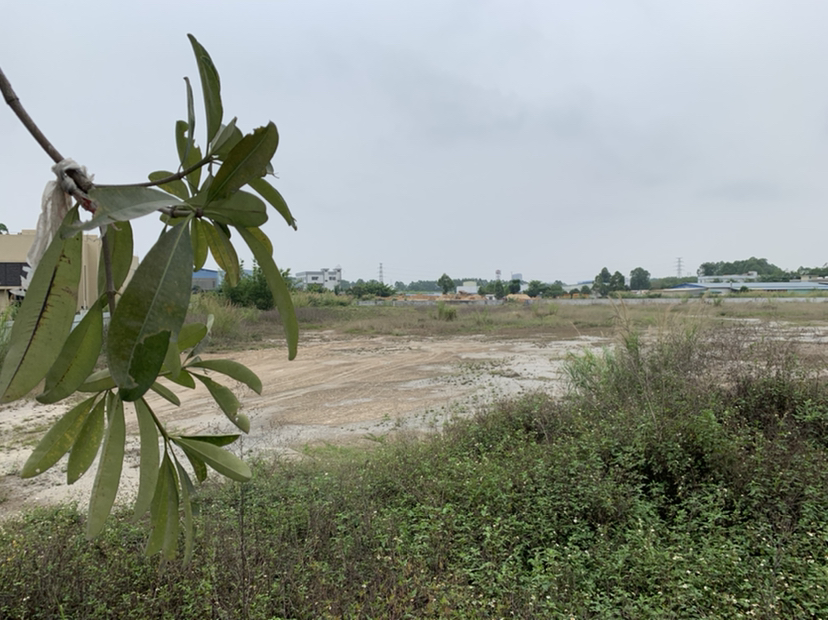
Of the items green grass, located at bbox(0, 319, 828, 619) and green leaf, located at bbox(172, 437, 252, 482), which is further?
green grass, located at bbox(0, 319, 828, 619)

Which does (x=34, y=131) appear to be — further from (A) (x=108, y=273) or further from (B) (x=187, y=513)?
(B) (x=187, y=513)

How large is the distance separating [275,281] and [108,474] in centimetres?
32

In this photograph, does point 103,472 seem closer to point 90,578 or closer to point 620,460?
point 90,578

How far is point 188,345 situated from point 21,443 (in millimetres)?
4981

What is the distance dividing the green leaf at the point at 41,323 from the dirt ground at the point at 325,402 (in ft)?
9.91

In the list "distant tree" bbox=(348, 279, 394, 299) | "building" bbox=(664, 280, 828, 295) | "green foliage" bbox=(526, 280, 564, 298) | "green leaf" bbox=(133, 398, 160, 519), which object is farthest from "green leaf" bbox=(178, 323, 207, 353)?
"green foliage" bbox=(526, 280, 564, 298)

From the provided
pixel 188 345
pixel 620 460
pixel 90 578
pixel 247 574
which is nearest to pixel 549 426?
pixel 620 460

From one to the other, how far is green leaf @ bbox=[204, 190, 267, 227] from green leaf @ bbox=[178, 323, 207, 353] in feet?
1.00

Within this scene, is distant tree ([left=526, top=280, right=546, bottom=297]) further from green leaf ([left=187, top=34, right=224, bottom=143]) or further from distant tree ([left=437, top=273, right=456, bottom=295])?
green leaf ([left=187, top=34, right=224, bottom=143])

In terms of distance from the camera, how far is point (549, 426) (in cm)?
384

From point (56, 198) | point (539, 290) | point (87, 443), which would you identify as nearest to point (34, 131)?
point (56, 198)

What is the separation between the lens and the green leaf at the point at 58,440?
65 centimetres

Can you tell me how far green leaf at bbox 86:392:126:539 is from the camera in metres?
0.56

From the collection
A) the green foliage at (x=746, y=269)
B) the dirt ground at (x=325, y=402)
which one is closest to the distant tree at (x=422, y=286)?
the green foliage at (x=746, y=269)
